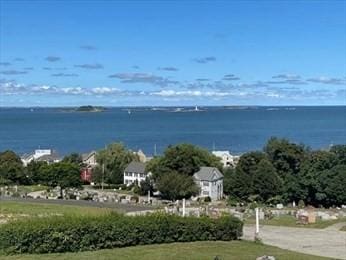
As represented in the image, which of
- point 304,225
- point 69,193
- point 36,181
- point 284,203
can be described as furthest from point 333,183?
point 36,181

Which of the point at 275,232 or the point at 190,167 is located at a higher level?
the point at 190,167

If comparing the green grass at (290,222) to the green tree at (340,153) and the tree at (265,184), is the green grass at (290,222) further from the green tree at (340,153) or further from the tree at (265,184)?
the green tree at (340,153)

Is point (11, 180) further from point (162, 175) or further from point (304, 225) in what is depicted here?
point (304, 225)

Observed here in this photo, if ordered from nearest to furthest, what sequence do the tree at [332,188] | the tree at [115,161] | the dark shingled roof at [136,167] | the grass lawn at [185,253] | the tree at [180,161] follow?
the grass lawn at [185,253] < the tree at [332,188] < the tree at [180,161] < the dark shingled roof at [136,167] < the tree at [115,161]

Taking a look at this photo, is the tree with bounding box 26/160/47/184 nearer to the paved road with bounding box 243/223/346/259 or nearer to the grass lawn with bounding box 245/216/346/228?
the grass lawn with bounding box 245/216/346/228

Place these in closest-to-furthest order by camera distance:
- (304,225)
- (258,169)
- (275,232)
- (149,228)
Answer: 1. (149,228)
2. (275,232)
3. (304,225)
4. (258,169)

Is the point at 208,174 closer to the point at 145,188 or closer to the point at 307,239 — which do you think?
the point at 145,188

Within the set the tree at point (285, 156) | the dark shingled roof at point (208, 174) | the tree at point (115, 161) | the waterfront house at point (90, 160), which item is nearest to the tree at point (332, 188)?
the tree at point (285, 156)
